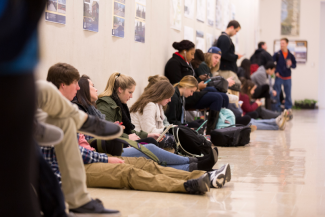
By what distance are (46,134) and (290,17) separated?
17461mm

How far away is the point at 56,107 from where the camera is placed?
2154 millimetres

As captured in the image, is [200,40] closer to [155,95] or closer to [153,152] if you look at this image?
[155,95]

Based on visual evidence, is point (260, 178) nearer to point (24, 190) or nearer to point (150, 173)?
point (150, 173)

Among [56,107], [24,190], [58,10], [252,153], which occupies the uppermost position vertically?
[58,10]

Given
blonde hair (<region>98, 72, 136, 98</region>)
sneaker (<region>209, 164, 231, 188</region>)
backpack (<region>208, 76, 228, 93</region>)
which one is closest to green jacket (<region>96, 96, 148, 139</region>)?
blonde hair (<region>98, 72, 136, 98</region>)

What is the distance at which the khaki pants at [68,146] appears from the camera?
84.8 inches

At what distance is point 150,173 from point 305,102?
1568cm

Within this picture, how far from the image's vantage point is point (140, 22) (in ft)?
21.0

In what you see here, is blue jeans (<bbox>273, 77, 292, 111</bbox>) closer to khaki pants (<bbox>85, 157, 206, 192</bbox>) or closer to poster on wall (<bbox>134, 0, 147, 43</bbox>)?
poster on wall (<bbox>134, 0, 147, 43</bbox>)

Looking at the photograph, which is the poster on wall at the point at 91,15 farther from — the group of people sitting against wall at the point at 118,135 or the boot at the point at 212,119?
the boot at the point at 212,119

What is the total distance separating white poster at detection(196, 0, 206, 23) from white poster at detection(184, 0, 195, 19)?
1.00ft

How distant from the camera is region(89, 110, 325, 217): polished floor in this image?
2.95 meters

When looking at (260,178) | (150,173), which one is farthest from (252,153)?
(150,173)

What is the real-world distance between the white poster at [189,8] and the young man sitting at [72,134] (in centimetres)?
647
